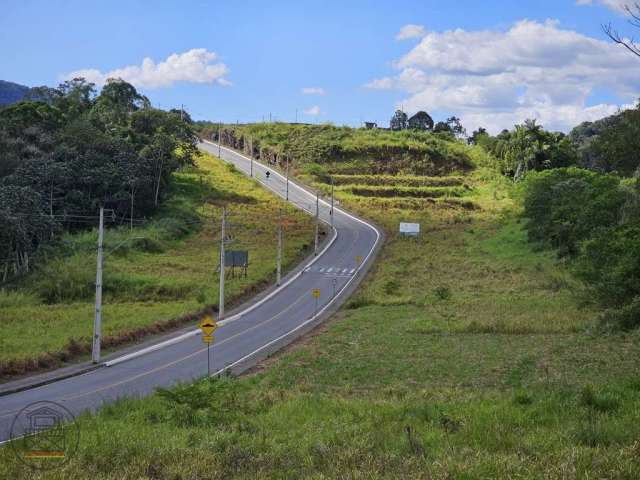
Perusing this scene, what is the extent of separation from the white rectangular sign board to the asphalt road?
14.2 ft

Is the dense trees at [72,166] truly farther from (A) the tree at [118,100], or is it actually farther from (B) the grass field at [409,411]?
(B) the grass field at [409,411]

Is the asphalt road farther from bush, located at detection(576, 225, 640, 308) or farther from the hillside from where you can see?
the hillside

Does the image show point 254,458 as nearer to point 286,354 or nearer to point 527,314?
point 286,354

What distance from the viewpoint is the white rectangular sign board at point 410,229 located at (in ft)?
277

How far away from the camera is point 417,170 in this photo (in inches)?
5502

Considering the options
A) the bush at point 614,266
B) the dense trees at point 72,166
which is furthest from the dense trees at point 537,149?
the bush at point 614,266

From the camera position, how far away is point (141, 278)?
5591cm

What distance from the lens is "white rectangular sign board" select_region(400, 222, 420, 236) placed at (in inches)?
3329

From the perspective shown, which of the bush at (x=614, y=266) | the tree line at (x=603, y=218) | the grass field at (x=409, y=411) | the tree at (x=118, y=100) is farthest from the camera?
the tree at (x=118, y=100)

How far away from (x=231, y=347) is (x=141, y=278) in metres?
21.0

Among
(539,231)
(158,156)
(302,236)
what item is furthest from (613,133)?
(158,156)

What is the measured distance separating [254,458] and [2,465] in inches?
138

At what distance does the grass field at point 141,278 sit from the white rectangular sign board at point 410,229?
10.7 m

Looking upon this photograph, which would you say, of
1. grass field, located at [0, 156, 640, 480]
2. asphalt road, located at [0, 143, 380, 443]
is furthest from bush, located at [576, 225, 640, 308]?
asphalt road, located at [0, 143, 380, 443]
